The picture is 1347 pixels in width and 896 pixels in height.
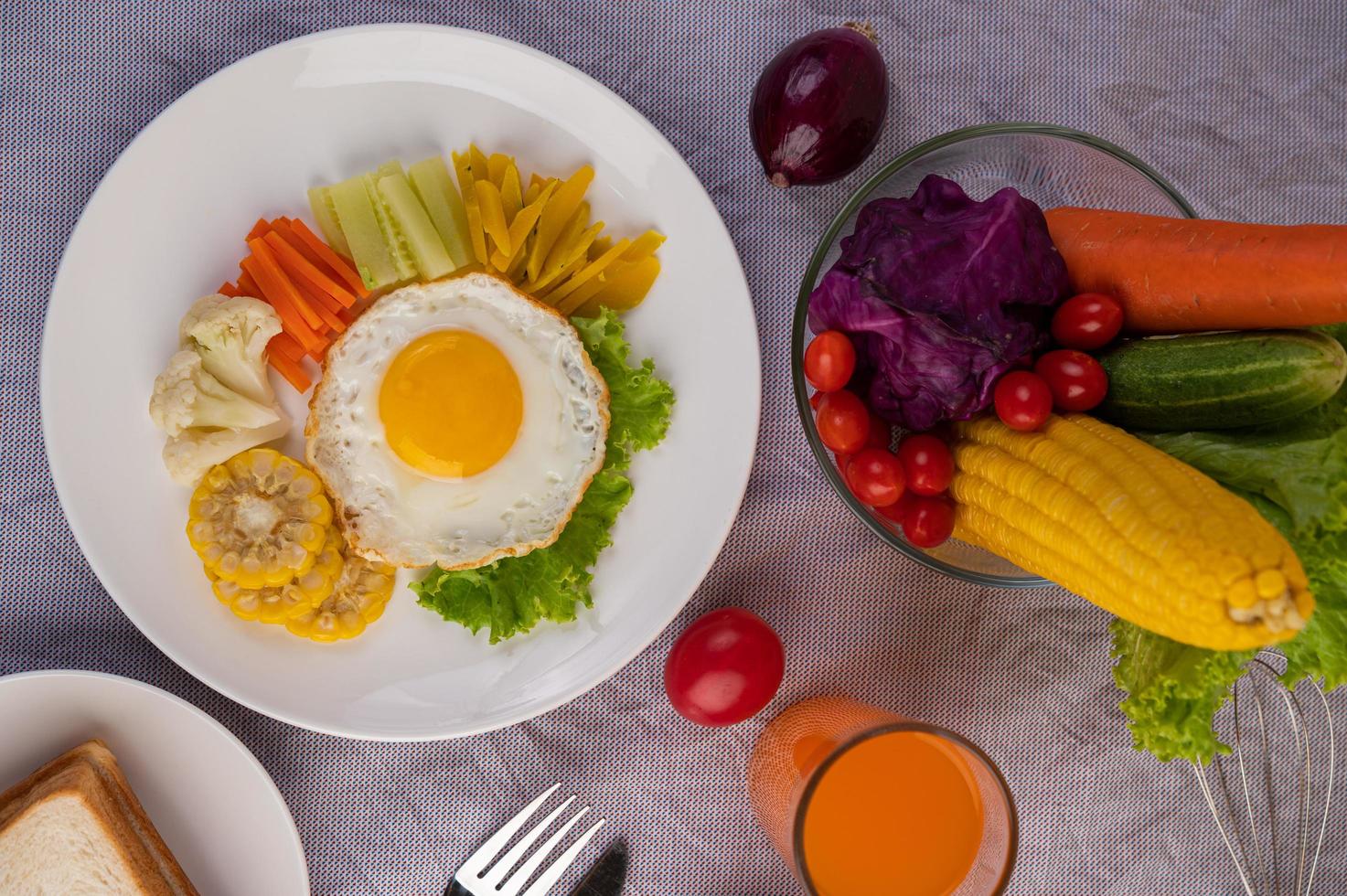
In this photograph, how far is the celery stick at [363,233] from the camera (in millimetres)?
2018

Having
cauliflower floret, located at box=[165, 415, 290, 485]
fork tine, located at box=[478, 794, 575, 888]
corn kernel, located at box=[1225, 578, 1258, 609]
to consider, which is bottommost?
fork tine, located at box=[478, 794, 575, 888]

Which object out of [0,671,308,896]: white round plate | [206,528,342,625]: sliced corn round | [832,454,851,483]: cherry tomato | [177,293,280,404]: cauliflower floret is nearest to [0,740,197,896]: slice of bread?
[0,671,308,896]: white round plate

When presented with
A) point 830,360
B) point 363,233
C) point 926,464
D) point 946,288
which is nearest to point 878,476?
point 926,464

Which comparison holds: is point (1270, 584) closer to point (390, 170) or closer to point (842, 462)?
point (842, 462)

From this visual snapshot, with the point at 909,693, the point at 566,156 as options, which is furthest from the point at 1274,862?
the point at 566,156

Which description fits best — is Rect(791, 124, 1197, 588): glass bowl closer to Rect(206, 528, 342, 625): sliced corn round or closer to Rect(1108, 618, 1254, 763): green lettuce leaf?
Rect(1108, 618, 1254, 763): green lettuce leaf

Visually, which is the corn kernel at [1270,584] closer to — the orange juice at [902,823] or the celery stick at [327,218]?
the orange juice at [902,823]

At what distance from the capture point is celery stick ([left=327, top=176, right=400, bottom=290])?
6.62 feet

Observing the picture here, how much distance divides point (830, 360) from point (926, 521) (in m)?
0.37

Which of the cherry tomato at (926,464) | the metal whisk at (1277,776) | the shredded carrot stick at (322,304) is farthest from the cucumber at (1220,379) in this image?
the shredded carrot stick at (322,304)

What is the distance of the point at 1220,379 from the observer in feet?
5.12

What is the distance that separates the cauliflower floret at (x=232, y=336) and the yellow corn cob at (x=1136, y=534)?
1.51 metres

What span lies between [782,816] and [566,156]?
155cm

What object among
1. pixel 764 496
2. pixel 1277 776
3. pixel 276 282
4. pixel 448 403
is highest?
pixel 276 282
